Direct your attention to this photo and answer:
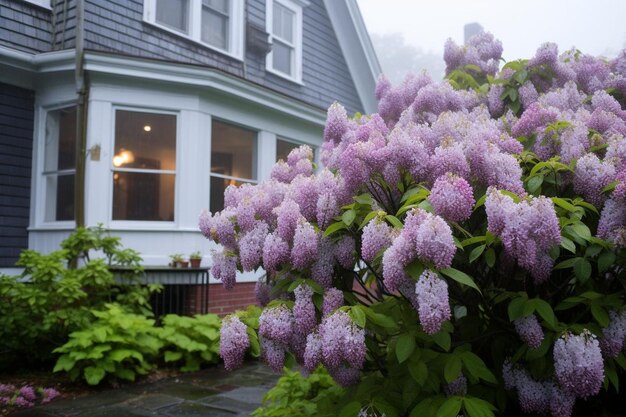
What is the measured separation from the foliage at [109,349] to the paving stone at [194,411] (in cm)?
83

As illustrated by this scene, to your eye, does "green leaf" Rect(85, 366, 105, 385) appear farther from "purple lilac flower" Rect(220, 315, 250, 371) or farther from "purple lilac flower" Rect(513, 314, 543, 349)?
"purple lilac flower" Rect(513, 314, 543, 349)

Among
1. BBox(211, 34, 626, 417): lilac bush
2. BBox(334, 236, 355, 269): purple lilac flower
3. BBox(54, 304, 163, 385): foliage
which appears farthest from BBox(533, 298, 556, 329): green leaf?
BBox(54, 304, 163, 385): foliage

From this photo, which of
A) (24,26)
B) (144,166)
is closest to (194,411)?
(144,166)

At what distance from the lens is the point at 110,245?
19.0 ft

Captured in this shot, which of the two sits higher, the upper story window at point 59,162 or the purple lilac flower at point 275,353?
the upper story window at point 59,162

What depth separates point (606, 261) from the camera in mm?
1922

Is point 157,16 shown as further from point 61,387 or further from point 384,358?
point 384,358

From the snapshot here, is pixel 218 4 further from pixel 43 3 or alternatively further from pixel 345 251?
pixel 345 251

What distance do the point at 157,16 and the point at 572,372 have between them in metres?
8.09

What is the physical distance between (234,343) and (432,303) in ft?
3.00

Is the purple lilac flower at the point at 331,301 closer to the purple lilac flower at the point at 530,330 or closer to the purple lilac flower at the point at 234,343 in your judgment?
the purple lilac flower at the point at 234,343

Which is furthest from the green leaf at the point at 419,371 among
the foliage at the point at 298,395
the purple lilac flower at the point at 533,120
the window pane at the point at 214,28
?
the window pane at the point at 214,28

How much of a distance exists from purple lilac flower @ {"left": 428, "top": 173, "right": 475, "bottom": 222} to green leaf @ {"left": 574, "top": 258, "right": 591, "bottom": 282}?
1.58 feet

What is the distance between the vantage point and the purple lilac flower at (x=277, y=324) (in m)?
2.05
